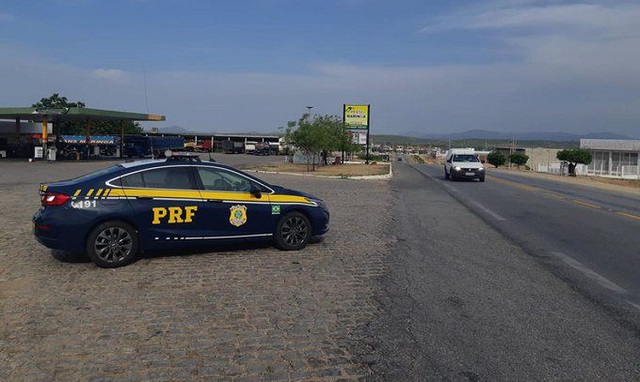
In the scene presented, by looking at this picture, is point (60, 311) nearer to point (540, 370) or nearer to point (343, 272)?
point (343, 272)

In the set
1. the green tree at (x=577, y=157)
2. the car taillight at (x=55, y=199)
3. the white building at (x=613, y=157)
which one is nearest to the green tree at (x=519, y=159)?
the white building at (x=613, y=157)

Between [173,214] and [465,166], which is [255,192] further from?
[465,166]

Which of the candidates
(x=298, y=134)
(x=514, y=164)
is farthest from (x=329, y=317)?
(x=514, y=164)

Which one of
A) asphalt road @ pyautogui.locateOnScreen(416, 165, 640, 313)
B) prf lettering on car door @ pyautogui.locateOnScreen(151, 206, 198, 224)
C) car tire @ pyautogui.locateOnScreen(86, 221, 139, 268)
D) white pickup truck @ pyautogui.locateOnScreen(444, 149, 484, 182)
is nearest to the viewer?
asphalt road @ pyautogui.locateOnScreen(416, 165, 640, 313)

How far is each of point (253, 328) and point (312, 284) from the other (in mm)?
1803

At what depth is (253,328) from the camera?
530 cm

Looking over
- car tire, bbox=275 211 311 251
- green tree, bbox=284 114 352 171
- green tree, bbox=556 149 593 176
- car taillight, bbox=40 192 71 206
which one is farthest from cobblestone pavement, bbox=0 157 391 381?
green tree, bbox=556 149 593 176

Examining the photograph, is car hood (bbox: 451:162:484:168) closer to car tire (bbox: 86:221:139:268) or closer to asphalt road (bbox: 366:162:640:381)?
asphalt road (bbox: 366:162:640:381)

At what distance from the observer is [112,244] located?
7.65 meters

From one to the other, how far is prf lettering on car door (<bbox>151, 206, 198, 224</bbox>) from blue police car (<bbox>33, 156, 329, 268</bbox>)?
14 mm

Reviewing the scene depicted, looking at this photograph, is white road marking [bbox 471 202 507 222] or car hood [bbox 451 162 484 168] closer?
white road marking [bbox 471 202 507 222]

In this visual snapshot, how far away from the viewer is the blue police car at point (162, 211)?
24.5ft

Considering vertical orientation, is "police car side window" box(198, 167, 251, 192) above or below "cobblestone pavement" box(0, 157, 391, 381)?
above

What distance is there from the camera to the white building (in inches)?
2635
